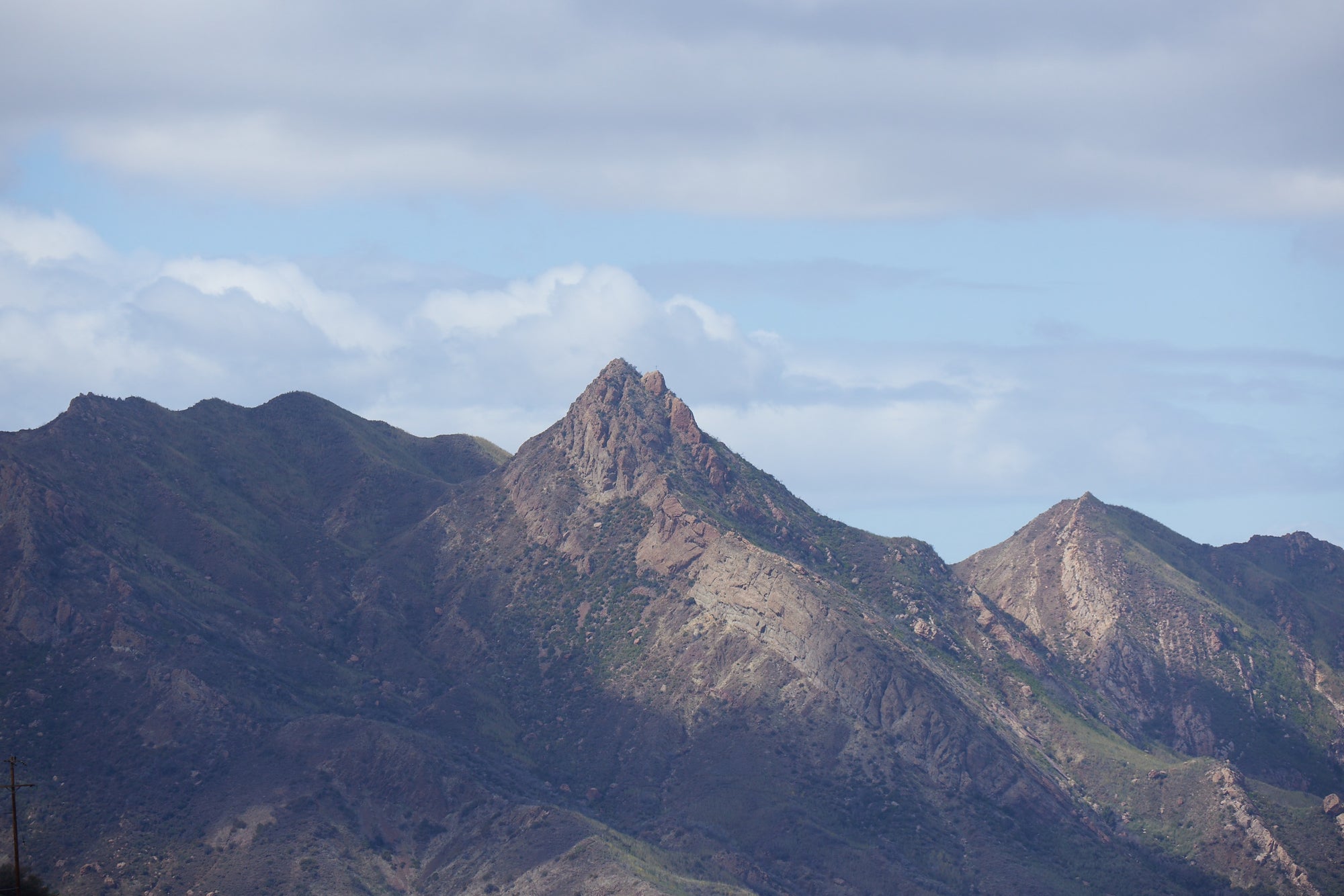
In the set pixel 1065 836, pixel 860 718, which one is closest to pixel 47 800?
pixel 860 718

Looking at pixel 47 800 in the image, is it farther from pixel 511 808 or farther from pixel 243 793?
pixel 511 808

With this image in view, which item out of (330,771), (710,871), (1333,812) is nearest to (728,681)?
(710,871)

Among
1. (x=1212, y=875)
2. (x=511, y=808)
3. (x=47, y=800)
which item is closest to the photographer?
(x=47, y=800)

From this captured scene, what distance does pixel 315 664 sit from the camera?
195375 millimetres

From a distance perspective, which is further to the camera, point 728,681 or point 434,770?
point 728,681

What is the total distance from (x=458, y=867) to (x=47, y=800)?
38.5 meters

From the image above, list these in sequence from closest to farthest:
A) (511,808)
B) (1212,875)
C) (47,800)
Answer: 1. (47,800)
2. (511,808)
3. (1212,875)

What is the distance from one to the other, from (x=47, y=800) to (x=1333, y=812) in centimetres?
13278

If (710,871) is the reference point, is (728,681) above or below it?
above

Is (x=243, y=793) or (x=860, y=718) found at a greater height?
(x=860, y=718)

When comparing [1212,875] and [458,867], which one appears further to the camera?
[1212,875]

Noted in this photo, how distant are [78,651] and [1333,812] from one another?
13422 centimetres

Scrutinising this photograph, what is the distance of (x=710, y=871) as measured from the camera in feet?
552

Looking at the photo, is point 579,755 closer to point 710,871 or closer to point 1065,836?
point 710,871
